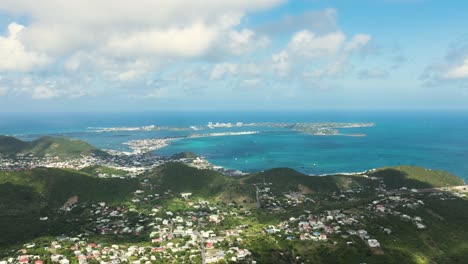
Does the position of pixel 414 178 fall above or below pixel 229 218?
above

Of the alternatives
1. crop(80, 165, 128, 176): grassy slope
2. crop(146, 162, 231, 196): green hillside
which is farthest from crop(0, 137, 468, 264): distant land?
crop(80, 165, 128, 176): grassy slope

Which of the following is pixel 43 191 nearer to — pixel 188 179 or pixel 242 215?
pixel 188 179

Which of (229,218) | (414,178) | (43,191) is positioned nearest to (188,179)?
(229,218)

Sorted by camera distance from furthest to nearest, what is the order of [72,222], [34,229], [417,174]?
[417,174] < [72,222] < [34,229]

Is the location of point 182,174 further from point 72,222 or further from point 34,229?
point 34,229

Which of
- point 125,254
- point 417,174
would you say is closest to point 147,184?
point 125,254

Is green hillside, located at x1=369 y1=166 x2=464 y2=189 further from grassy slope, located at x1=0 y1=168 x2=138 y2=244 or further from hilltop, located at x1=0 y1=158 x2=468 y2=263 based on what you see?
grassy slope, located at x1=0 y1=168 x2=138 y2=244
